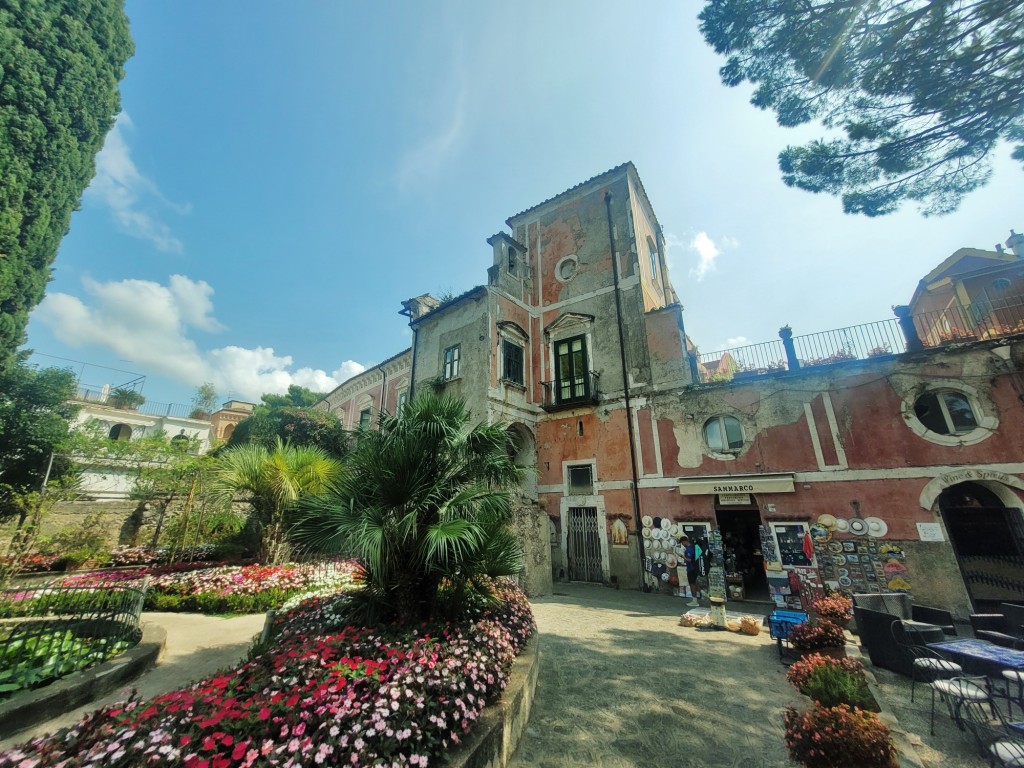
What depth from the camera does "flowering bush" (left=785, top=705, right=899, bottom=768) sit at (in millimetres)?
2869

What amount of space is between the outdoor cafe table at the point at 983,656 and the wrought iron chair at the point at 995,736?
282mm

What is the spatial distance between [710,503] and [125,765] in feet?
40.4

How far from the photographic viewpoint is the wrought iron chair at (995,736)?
2895mm

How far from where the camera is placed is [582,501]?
13.6m

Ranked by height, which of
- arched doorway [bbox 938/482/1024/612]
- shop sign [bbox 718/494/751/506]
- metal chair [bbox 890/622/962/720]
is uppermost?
shop sign [bbox 718/494/751/506]

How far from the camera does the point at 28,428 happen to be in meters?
14.7

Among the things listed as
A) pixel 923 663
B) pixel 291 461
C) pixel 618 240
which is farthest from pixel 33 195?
pixel 923 663

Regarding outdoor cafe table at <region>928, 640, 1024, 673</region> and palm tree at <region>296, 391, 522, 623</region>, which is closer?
outdoor cafe table at <region>928, 640, 1024, 673</region>

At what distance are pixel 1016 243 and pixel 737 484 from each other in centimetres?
1619

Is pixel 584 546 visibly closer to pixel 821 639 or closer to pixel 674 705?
pixel 821 639

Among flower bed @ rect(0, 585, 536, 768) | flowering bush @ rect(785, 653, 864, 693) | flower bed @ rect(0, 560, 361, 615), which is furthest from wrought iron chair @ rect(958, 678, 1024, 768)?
flower bed @ rect(0, 560, 361, 615)

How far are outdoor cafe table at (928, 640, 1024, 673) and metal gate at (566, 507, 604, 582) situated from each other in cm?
881

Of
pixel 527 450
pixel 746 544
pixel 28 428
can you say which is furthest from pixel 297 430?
pixel 746 544

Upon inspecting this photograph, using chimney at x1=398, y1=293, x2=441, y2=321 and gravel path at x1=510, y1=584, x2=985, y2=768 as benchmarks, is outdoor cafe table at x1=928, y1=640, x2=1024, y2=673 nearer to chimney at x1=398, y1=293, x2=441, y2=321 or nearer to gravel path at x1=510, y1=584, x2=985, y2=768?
gravel path at x1=510, y1=584, x2=985, y2=768
